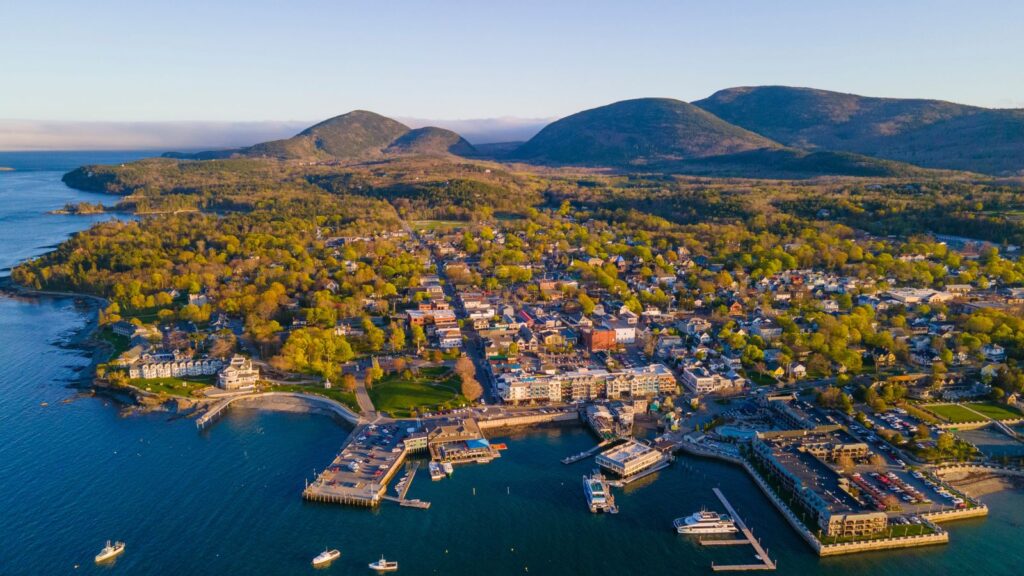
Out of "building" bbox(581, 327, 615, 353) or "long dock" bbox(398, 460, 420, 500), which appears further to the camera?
"building" bbox(581, 327, 615, 353)

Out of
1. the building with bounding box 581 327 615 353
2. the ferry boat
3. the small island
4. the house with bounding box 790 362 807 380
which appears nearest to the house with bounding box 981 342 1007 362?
the house with bounding box 790 362 807 380

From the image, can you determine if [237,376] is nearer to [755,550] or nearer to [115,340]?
[115,340]

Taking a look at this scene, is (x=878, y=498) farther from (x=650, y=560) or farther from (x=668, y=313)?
(x=668, y=313)

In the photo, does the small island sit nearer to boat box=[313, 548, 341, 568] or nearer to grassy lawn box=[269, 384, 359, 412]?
grassy lawn box=[269, 384, 359, 412]

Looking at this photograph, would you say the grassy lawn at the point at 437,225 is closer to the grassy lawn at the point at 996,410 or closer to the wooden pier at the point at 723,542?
the grassy lawn at the point at 996,410

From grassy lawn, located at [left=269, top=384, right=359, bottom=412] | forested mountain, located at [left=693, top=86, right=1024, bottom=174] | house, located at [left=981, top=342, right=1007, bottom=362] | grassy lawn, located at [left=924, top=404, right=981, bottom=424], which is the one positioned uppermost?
forested mountain, located at [left=693, top=86, right=1024, bottom=174]

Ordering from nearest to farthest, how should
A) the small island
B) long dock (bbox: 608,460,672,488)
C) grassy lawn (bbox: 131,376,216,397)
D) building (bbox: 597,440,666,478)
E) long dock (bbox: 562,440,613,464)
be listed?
long dock (bbox: 608,460,672,488) → building (bbox: 597,440,666,478) → long dock (bbox: 562,440,613,464) → grassy lawn (bbox: 131,376,216,397) → the small island

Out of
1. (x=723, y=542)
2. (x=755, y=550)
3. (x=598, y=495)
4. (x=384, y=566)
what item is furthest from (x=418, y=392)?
(x=755, y=550)
